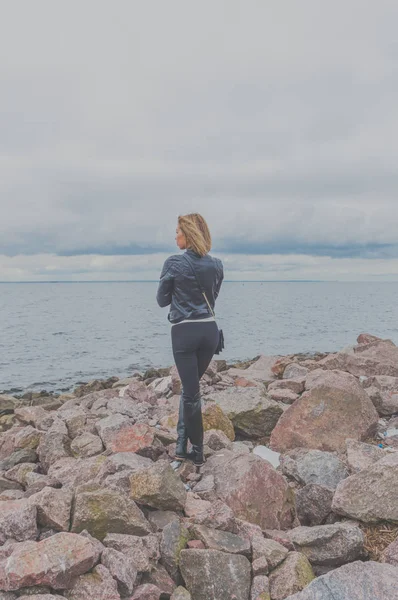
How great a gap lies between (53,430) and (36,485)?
258 centimetres

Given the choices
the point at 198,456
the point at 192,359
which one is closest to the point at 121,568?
the point at 198,456

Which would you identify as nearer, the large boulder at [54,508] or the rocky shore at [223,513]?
the rocky shore at [223,513]

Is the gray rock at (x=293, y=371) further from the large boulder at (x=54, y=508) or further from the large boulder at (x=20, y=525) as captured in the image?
the large boulder at (x=20, y=525)

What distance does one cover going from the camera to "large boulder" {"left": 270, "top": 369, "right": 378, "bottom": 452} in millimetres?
7781

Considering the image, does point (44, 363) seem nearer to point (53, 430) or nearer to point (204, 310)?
point (53, 430)

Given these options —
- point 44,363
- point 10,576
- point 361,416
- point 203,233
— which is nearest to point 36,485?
point 10,576

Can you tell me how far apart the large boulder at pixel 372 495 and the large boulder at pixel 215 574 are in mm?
1296

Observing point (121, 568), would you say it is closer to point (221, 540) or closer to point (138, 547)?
point (138, 547)

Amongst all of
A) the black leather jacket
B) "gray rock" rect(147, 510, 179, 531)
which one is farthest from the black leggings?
"gray rock" rect(147, 510, 179, 531)

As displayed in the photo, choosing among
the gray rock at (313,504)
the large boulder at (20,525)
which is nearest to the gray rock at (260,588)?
the gray rock at (313,504)

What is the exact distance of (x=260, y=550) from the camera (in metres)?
4.68

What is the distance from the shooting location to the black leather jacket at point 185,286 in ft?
20.2

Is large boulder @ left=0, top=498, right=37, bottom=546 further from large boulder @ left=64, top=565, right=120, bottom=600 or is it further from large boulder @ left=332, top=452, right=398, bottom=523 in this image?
large boulder @ left=332, top=452, right=398, bottom=523

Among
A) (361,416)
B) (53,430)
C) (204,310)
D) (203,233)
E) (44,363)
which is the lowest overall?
(44,363)
